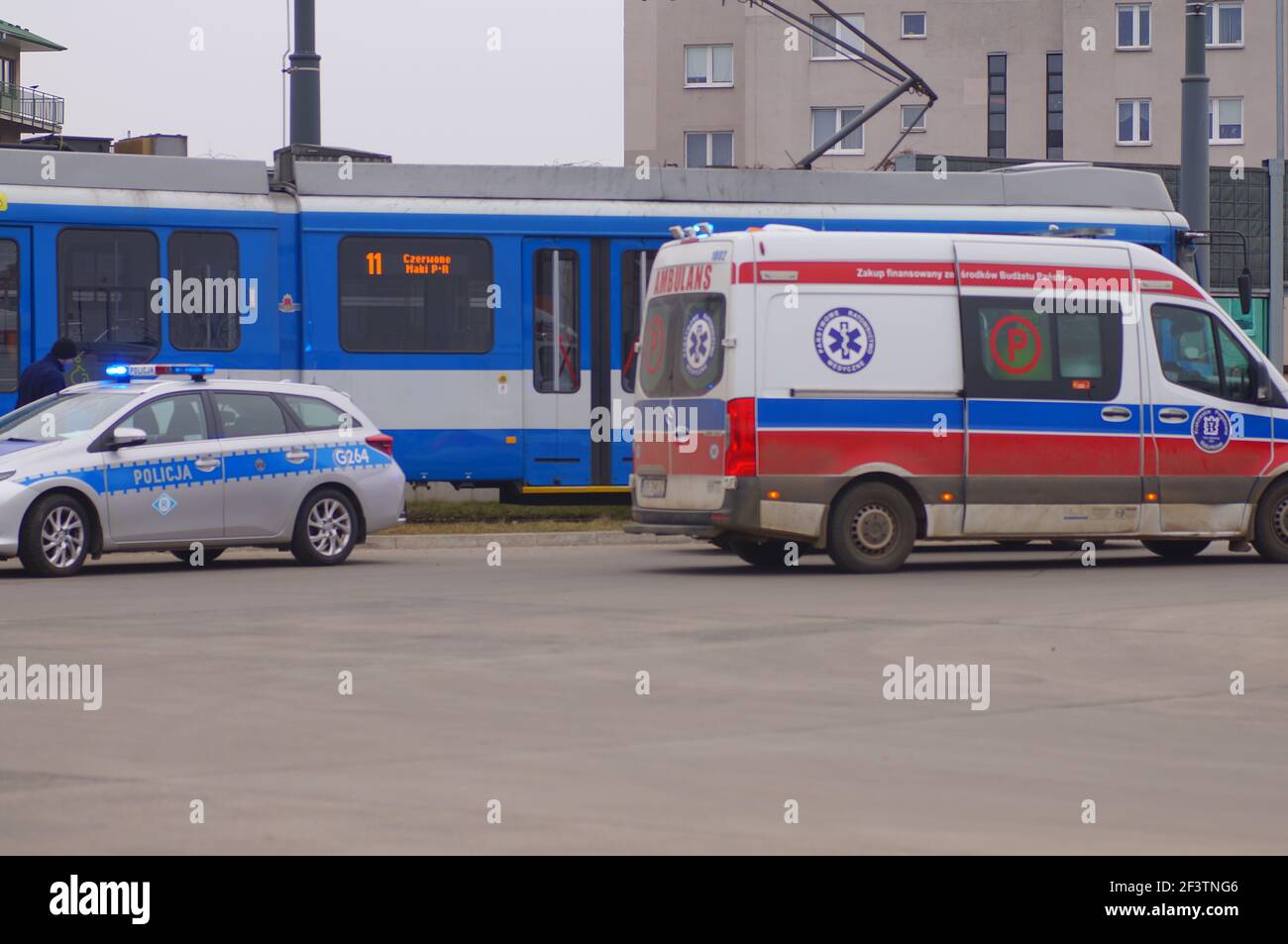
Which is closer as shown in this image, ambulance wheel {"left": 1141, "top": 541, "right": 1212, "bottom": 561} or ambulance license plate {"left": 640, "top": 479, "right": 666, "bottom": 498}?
ambulance license plate {"left": 640, "top": 479, "right": 666, "bottom": 498}

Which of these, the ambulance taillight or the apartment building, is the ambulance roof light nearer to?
the ambulance taillight

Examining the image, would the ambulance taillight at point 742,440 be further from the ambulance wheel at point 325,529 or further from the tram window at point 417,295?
the tram window at point 417,295

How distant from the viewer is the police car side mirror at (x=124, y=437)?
1645cm

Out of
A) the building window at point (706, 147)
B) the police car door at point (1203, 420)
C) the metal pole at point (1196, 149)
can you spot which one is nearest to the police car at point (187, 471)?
the police car door at point (1203, 420)

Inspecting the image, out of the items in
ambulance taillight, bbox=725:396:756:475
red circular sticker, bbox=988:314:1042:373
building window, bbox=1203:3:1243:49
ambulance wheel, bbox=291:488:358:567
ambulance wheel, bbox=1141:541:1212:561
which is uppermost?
building window, bbox=1203:3:1243:49

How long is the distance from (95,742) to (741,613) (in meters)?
5.93

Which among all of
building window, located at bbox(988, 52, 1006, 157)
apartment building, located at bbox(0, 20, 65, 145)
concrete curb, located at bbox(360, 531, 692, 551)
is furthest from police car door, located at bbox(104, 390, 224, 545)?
apartment building, located at bbox(0, 20, 65, 145)

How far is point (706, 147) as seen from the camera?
65688mm

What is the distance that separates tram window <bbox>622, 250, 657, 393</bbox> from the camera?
22.0 metres

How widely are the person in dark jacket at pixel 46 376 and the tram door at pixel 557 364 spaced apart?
4941mm

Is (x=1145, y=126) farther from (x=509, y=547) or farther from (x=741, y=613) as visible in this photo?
(x=741, y=613)

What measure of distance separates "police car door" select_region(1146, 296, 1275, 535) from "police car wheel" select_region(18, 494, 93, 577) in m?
8.82

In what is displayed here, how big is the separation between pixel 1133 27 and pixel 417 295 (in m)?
43.9

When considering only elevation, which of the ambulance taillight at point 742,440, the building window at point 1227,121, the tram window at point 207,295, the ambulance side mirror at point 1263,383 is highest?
the building window at point 1227,121
